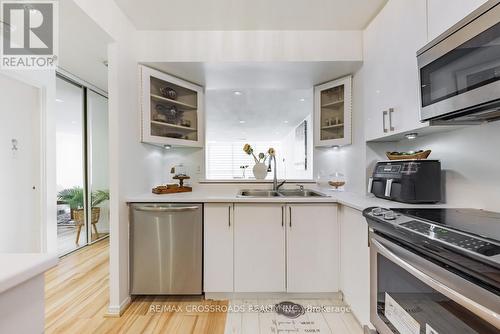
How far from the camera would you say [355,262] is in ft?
5.50

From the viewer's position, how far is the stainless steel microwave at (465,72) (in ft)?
2.89

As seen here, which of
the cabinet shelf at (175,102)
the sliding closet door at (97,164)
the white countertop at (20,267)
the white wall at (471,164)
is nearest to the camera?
the white countertop at (20,267)

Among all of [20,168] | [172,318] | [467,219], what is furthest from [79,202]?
[467,219]

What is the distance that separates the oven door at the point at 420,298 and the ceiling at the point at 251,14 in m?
1.74

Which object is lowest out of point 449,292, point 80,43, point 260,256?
point 260,256

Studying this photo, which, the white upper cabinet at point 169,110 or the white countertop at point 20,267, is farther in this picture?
the white upper cabinet at point 169,110

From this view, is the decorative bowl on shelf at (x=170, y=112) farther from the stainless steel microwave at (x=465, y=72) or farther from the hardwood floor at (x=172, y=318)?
the stainless steel microwave at (x=465, y=72)

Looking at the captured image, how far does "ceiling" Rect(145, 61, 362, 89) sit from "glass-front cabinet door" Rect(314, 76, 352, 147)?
10 cm

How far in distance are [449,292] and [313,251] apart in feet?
4.00

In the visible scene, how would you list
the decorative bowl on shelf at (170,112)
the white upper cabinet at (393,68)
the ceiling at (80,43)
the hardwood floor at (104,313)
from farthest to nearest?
1. the decorative bowl on shelf at (170,112)
2. the hardwood floor at (104,313)
3. the ceiling at (80,43)
4. the white upper cabinet at (393,68)

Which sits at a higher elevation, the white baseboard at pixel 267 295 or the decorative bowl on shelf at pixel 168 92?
the decorative bowl on shelf at pixel 168 92

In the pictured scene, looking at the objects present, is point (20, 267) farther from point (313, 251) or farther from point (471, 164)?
point (471, 164)

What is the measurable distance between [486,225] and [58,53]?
3349 mm

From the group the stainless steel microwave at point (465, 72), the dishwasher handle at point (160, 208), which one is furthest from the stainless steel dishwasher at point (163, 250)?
the stainless steel microwave at point (465, 72)
